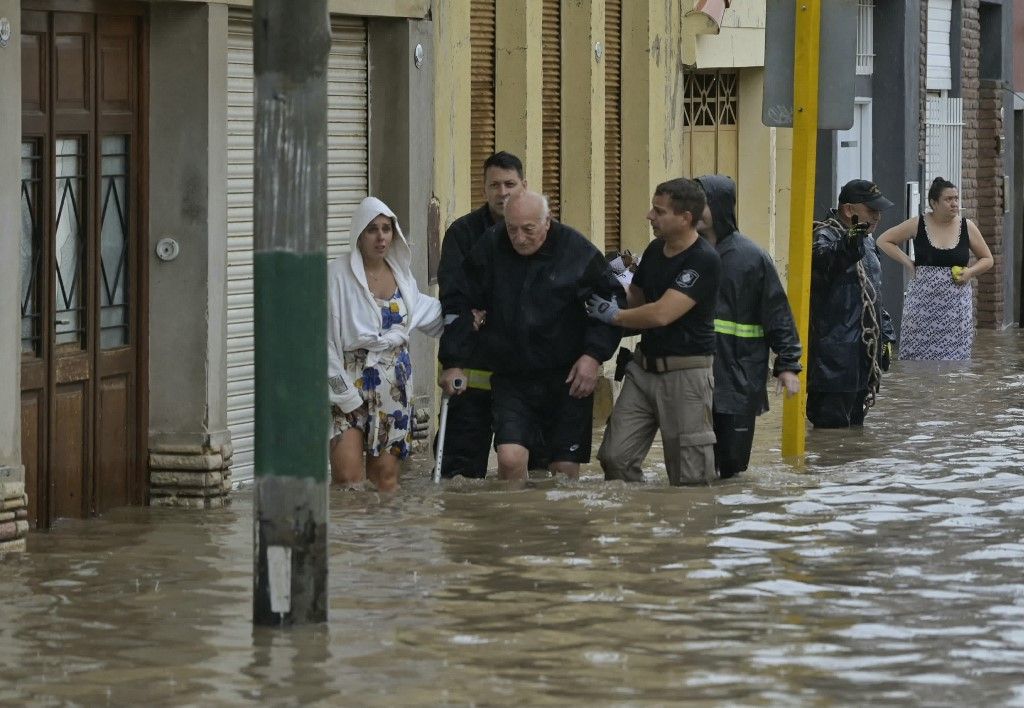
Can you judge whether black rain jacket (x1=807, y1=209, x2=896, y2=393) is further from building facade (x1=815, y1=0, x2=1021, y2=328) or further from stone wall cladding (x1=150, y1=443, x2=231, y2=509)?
building facade (x1=815, y1=0, x2=1021, y2=328)

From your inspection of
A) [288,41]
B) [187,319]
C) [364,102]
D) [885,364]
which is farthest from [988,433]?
[288,41]

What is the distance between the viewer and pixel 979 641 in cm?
833

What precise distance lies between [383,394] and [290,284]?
12.2ft

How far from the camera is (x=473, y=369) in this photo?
1238cm

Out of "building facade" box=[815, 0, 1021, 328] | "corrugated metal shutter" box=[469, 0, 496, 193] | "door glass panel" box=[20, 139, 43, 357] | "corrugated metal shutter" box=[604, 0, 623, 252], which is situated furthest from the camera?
"building facade" box=[815, 0, 1021, 328]

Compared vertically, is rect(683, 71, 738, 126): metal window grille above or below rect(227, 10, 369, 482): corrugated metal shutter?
above

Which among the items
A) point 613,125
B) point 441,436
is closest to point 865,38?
point 613,125

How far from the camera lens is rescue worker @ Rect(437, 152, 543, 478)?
12367mm

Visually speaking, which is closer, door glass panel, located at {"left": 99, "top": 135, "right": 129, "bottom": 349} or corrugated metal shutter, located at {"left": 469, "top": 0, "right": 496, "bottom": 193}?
door glass panel, located at {"left": 99, "top": 135, "right": 129, "bottom": 349}

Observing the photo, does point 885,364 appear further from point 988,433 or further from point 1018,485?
point 1018,485

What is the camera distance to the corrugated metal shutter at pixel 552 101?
1820 centimetres

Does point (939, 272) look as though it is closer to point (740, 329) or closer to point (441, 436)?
point (740, 329)

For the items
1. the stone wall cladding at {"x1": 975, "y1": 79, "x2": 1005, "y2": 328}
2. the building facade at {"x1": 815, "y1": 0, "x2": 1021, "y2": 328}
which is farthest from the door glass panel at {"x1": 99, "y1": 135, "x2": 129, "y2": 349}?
the stone wall cladding at {"x1": 975, "y1": 79, "x2": 1005, "y2": 328}

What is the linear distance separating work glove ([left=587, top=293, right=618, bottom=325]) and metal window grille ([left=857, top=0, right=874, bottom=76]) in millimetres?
14472
